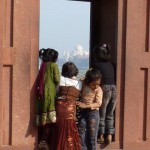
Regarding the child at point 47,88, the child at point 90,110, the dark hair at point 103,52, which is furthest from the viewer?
the dark hair at point 103,52

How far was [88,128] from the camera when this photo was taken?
8.58 m

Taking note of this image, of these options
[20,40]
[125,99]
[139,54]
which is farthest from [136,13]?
[20,40]

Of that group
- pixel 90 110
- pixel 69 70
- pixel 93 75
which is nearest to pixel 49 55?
pixel 69 70

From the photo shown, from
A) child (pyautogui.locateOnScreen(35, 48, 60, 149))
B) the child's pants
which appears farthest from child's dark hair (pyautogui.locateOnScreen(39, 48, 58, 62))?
the child's pants

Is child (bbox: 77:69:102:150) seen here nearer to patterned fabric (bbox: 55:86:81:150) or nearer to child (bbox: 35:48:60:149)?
patterned fabric (bbox: 55:86:81:150)

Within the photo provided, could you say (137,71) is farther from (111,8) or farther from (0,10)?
(0,10)

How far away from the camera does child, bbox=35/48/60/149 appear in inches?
329

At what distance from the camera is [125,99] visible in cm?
899

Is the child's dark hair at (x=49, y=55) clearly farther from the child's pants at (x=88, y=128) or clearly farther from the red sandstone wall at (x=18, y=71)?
the child's pants at (x=88, y=128)

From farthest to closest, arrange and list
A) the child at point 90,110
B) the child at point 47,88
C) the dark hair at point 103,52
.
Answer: the dark hair at point 103,52 → the child at point 90,110 → the child at point 47,88

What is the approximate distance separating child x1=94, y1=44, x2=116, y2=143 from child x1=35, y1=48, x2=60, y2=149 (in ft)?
2.35

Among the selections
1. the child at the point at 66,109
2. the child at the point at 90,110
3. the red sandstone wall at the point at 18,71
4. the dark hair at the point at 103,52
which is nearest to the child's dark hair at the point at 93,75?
the child at the point at 90,110

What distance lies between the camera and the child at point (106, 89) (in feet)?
28.7

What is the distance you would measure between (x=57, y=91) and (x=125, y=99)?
114 cm
